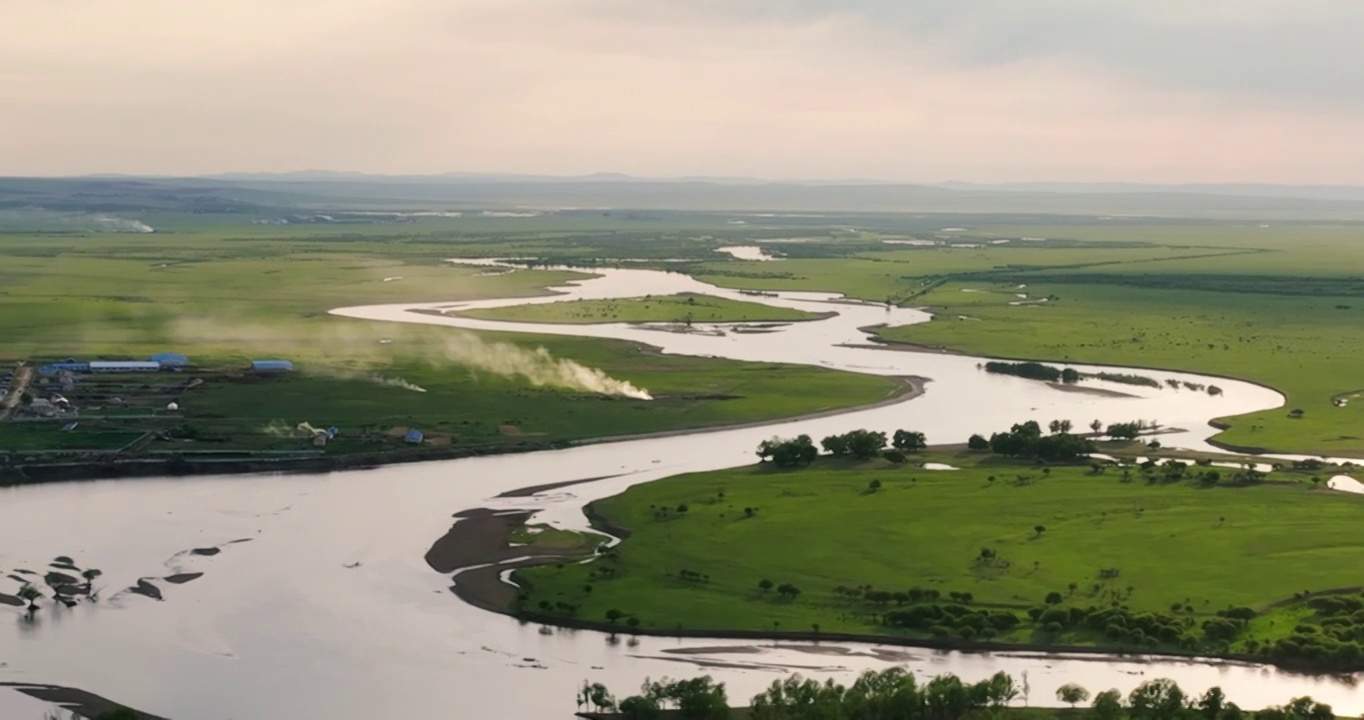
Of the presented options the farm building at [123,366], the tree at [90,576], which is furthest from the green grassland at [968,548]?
the farm building at [123,366]

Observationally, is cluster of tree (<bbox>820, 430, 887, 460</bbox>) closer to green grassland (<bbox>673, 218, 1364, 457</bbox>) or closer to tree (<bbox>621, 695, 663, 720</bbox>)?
green grassland (<bbox>673, 218, 1364, 457</bbox>)

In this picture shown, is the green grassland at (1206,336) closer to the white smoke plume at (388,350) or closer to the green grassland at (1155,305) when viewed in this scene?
the green grassland at (1155,305)

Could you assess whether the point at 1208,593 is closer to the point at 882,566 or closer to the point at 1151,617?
the point at 1151,617

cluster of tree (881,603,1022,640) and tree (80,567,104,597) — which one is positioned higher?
cluster of tree (881,603,1022,640)

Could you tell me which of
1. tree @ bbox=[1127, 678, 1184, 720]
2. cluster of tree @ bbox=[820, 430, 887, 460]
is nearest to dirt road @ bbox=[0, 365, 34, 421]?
cluster of tree @ bbox=[820, 430, 887, 460]

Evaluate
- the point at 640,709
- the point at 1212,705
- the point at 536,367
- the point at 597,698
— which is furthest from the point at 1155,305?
the point at 640,709
